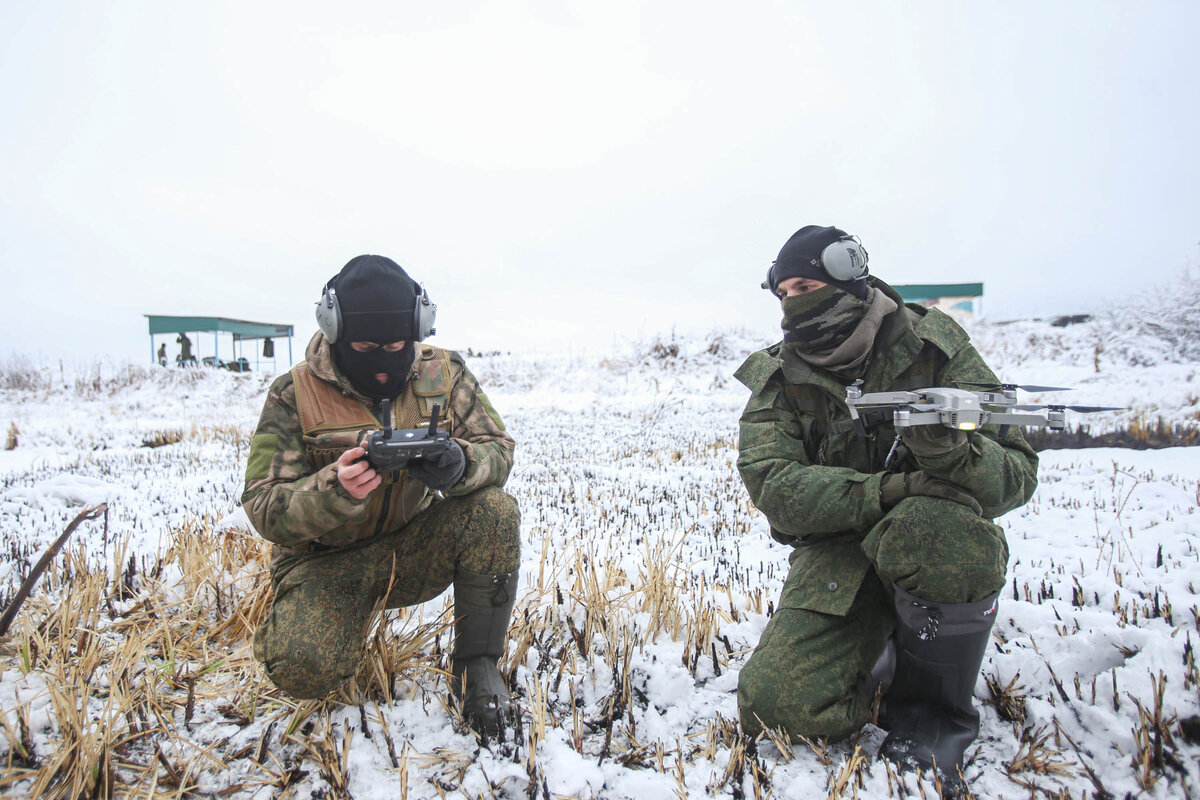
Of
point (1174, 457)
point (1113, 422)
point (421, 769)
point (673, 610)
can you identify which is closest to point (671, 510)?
point (673, 610)

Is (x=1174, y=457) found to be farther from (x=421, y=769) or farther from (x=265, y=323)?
(x=265, y=323)

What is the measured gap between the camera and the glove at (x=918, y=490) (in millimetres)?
2090

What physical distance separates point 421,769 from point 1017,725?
199cm

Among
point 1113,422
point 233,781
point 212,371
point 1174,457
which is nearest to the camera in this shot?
point 233,781

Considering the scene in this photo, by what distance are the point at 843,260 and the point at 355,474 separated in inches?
76.5

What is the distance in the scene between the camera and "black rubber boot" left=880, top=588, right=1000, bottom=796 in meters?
2.02

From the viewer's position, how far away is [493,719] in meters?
2.12

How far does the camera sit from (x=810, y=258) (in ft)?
8.16

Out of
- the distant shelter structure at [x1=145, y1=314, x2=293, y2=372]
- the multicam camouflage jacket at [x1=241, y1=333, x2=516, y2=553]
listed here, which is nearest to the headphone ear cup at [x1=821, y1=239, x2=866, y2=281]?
the multicam camouflage jacket at [x1=241, y1=333, x2=516, y2=553]

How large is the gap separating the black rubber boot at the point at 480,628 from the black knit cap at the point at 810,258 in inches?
65.2

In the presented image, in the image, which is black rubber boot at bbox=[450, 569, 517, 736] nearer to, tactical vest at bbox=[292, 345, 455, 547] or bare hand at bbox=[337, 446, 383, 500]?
tactical vest at bbox=[292, 345, 455, 547]

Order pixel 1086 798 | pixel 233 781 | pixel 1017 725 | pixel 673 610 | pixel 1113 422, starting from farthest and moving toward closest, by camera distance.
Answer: pixel 1113 422 < pixel 673 610 < pixel 1017 725 < pixel 233 781 < pixel 1086 798

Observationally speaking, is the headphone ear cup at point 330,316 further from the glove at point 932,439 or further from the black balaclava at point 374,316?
the glove at point 932,439

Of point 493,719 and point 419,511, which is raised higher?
point 419,511
